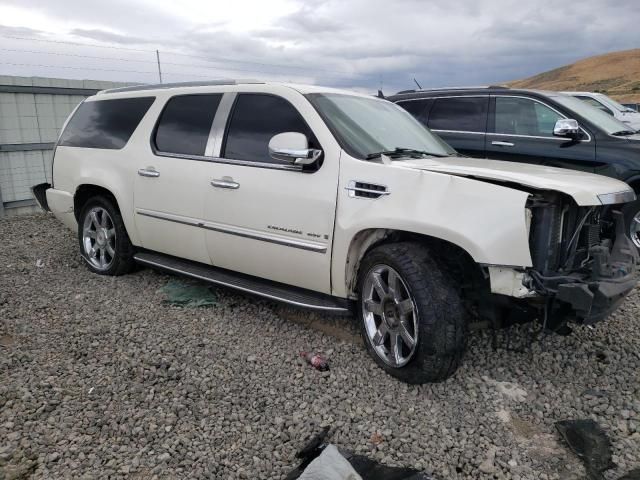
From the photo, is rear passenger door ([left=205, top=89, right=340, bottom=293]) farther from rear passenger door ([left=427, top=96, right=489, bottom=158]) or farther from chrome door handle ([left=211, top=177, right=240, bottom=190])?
rear passenger door ([left=427, top=96, right=489, bottom=158])

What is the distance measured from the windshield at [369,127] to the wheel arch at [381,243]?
1.72 ft

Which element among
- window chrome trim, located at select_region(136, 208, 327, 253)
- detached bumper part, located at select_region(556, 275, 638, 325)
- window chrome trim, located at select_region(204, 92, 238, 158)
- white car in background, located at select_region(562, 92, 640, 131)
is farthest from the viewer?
white car in background, located at select_region(562, 92, 640, 131)

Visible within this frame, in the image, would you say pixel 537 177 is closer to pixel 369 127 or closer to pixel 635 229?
pixel 369 127

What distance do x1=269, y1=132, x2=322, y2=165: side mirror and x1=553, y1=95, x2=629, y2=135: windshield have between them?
4373 millimetres

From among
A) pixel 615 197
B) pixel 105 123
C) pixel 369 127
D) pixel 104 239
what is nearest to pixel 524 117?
pixel 369 127

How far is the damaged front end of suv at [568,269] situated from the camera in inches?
115

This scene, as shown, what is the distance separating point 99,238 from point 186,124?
1.64 meters

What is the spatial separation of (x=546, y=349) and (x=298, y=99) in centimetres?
252

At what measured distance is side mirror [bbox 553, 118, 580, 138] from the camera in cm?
613

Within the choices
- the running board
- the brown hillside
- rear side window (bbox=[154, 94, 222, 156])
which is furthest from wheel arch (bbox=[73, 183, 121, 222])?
the brown hillside

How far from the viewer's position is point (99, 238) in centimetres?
542

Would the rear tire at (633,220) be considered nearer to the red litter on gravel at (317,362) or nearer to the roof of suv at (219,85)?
the roof of suv at (219,85)

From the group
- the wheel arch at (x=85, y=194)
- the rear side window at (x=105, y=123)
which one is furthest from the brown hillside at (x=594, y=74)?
the wheel arch at (x=85, y=194)

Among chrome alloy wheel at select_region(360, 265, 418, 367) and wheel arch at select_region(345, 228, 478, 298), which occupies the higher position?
wheel arch at select_region(345, 228, 478, 298)
